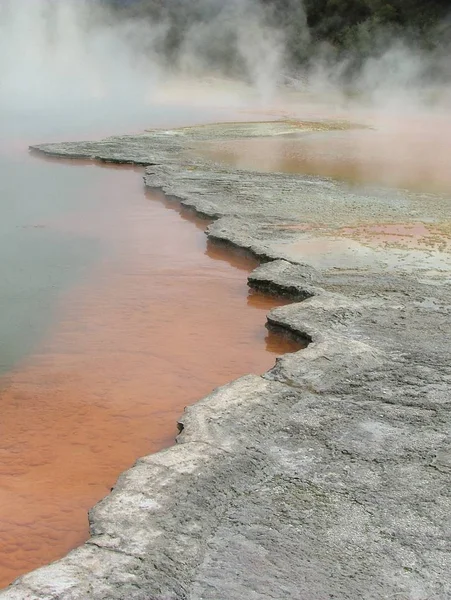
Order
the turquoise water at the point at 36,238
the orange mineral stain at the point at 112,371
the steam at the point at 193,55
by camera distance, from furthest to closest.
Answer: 1. the steam at the point at 193,55
2. the turquoise water at the point at 36,238
3. the orange mineral stain at the point at 112,371

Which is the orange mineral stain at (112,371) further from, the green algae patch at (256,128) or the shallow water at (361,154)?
the green algae patch at (256,128)

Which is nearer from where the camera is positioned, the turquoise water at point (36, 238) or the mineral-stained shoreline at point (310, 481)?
the mineral-stained shoreline at point (310, 481)

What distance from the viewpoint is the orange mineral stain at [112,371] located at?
273cm

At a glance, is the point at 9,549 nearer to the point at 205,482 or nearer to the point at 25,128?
the point at 205,482

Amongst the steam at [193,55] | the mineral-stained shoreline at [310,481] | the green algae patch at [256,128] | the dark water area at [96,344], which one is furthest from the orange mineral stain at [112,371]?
the steam at [193,55]

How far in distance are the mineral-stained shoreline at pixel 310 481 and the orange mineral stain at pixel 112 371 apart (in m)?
0.26

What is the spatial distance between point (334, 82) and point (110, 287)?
68.3 feet

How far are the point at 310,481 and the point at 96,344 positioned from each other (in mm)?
1812

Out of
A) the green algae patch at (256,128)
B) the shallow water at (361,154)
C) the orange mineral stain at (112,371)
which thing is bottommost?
the orange mineral stain at (112,371)

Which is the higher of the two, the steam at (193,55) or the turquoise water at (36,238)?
the steam at (193,55)

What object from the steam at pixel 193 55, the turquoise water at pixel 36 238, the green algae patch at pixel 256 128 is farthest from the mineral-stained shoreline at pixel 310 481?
the steam at pixel 193 55

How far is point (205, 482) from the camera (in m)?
2.57

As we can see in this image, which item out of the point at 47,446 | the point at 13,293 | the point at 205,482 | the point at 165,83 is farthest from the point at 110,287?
the point at 165,83

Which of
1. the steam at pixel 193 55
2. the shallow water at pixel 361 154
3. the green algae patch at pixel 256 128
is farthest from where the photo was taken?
the steam at pixel 193 55
